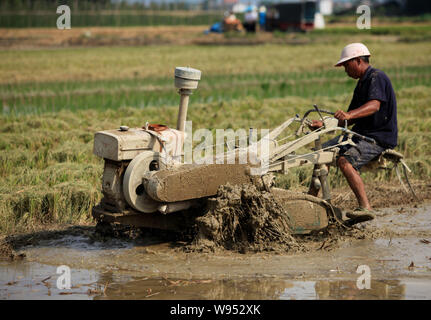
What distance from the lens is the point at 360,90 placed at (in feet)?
18.3

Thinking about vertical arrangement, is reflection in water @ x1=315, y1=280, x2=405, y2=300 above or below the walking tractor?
below

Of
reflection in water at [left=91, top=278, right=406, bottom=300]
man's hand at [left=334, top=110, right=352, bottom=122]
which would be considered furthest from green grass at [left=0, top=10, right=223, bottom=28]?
reflection in water at [left=91, top=278, right=406, bottom=300]

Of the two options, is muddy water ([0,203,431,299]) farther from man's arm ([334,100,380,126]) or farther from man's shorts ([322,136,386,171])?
man's arm ([334,100,380,126])

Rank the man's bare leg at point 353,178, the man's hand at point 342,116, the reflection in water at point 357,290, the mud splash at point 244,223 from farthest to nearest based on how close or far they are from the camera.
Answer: the man's bare leg at point 353,178, the man's hand at point 342,116, the mud splash at point 244,223, the reflection in water at point 357,290

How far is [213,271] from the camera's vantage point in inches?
181

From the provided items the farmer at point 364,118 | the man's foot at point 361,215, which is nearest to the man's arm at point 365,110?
the farmer at point 364,118

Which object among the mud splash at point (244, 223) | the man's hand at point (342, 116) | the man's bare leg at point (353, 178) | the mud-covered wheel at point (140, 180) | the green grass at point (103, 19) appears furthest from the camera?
the green grass at point (103, 19)

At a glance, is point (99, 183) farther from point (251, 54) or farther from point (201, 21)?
point (201, 21)

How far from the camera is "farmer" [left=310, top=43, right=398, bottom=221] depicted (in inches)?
213

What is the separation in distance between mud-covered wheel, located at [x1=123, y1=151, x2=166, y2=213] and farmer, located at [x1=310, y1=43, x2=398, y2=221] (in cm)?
156

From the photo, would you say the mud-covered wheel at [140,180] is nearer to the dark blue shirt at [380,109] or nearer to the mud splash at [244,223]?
the mud splash at [244,223]

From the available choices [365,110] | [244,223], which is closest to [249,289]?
[244,223]

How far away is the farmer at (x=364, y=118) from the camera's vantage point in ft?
17.8

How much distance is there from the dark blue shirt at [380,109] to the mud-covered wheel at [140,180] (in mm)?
1967
